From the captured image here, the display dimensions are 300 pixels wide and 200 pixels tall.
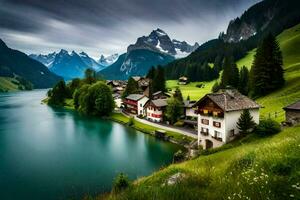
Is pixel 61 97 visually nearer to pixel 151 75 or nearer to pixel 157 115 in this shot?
pixel 151 75

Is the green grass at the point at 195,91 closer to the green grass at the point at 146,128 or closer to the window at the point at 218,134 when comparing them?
the green grass at the point at 146,128

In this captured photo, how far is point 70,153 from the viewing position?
163 feet

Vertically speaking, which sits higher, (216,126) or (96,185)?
(216,126)

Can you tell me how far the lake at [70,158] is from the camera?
32.8m

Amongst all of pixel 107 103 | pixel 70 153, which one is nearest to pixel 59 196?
pixel 70 153

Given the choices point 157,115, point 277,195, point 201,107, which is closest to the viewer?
point 277,195

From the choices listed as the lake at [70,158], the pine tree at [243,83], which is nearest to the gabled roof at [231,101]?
the lake at [70,158]

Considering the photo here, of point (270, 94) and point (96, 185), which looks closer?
point (96, 185)

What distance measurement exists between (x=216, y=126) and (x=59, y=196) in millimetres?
28215

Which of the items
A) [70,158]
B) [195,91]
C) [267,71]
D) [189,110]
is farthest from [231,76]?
[70,158]

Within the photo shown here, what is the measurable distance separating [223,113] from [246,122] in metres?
4.00

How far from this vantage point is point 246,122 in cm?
4209

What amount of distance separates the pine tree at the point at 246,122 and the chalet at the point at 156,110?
38273mm

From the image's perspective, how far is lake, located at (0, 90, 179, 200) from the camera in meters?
32.8
